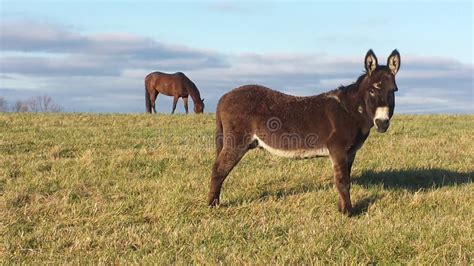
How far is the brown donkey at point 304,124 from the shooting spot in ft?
21.2

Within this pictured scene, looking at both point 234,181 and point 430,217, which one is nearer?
point 430,217

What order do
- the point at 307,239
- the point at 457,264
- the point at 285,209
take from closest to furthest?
the point at 457,264
the point at 307,239
the point at 285,209

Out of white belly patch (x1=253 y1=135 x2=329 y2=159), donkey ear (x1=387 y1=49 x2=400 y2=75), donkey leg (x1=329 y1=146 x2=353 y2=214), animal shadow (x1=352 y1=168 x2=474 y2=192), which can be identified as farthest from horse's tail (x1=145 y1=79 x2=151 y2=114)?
donkey ear (x1=387 y1=49 x2=400 y2=75)

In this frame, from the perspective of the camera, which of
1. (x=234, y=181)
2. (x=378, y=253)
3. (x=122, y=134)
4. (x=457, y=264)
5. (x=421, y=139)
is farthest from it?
(x=122, y=134)

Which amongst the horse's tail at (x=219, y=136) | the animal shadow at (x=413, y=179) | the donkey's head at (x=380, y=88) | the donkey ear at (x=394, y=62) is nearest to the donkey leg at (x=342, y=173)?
the donkey's head at (x=380, y=88)

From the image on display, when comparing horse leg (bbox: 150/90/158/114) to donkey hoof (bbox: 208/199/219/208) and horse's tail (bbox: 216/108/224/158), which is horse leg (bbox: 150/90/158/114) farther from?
donkey hoof (bbox: 208/199/219/208)

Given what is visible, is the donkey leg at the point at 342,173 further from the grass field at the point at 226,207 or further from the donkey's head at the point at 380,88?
the donkey's head at the point at 380,88

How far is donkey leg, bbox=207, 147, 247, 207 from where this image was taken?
6.73 m

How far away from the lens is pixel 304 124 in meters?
6.68

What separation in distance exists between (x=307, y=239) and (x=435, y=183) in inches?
159

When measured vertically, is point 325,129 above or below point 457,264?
above

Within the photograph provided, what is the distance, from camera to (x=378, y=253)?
15.3 feet

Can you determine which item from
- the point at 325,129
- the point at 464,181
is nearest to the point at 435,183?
the point at 464,181

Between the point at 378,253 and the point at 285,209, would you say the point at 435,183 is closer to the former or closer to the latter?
the point at 285,209
